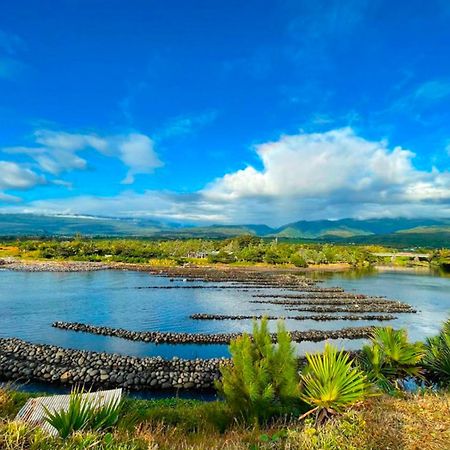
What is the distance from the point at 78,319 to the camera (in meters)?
29.9

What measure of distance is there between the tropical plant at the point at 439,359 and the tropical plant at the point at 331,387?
20.4 ft

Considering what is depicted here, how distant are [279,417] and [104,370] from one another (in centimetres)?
1173

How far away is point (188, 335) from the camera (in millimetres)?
24812

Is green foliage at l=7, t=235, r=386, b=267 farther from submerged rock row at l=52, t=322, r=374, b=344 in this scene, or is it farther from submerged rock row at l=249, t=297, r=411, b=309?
submerged rock row at l=52, t=322, r=374, b=344

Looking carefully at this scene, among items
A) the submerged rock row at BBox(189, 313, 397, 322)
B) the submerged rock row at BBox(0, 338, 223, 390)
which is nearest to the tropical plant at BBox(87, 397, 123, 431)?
the submerged rock row at BBox(0, 338, 223, 390)

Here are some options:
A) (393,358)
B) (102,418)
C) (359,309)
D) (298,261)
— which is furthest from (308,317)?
(298,261)

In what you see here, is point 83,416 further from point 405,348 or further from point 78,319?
point 78,319

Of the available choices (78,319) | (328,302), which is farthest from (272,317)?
(78,319)

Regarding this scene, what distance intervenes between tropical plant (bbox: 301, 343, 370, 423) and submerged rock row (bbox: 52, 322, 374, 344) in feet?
A: 58.2

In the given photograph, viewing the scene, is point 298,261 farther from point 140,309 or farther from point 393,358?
point 393,358

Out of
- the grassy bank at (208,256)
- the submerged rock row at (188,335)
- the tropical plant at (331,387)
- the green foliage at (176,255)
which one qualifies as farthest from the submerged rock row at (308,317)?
the green foliage at (176,255)

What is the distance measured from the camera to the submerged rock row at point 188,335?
24.2m

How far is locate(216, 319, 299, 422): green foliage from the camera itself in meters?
7.99

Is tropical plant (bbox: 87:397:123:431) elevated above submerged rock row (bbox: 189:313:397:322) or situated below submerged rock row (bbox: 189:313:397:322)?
above
